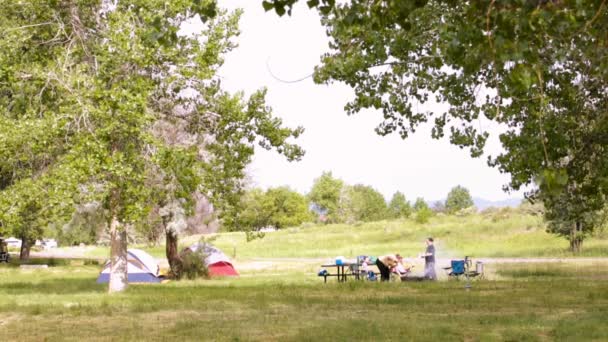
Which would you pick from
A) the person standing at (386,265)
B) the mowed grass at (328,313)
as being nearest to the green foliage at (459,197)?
the person standing at (386,265)

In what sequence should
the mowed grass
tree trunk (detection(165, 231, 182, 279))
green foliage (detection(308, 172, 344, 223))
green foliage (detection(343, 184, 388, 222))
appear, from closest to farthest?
the mowed grass, tree trunk (detection(165, 231, 182, 279)), green foliage (detection(343, 184, 388, 222)), green foliage (detection(308, 172, 344, 223))

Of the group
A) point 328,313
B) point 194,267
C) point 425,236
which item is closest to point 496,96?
point 328,313

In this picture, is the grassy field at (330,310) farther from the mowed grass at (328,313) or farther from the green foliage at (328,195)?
the green foliage at (328,195)

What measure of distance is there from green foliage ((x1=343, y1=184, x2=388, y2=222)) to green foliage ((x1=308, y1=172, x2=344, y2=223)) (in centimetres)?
152

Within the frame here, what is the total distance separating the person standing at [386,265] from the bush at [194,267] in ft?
A: 26.6

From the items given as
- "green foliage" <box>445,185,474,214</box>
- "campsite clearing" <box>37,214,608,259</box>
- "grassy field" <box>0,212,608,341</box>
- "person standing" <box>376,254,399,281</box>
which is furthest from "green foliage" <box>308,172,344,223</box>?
"person standing" <box>376,254,399,281</box>

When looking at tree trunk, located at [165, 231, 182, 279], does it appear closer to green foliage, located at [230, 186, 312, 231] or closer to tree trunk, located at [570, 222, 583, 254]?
tree trunk, located at [570, 222, 583, 254]

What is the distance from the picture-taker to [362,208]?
113 m

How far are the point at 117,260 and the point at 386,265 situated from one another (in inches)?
322

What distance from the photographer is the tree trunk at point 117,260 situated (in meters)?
23.5

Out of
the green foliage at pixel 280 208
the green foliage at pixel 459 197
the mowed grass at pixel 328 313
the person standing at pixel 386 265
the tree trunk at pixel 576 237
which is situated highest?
the green foliage at pixel 459 197

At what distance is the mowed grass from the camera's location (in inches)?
511

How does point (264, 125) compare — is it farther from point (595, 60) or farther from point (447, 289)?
point (595, 60)

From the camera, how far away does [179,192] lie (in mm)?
21438
